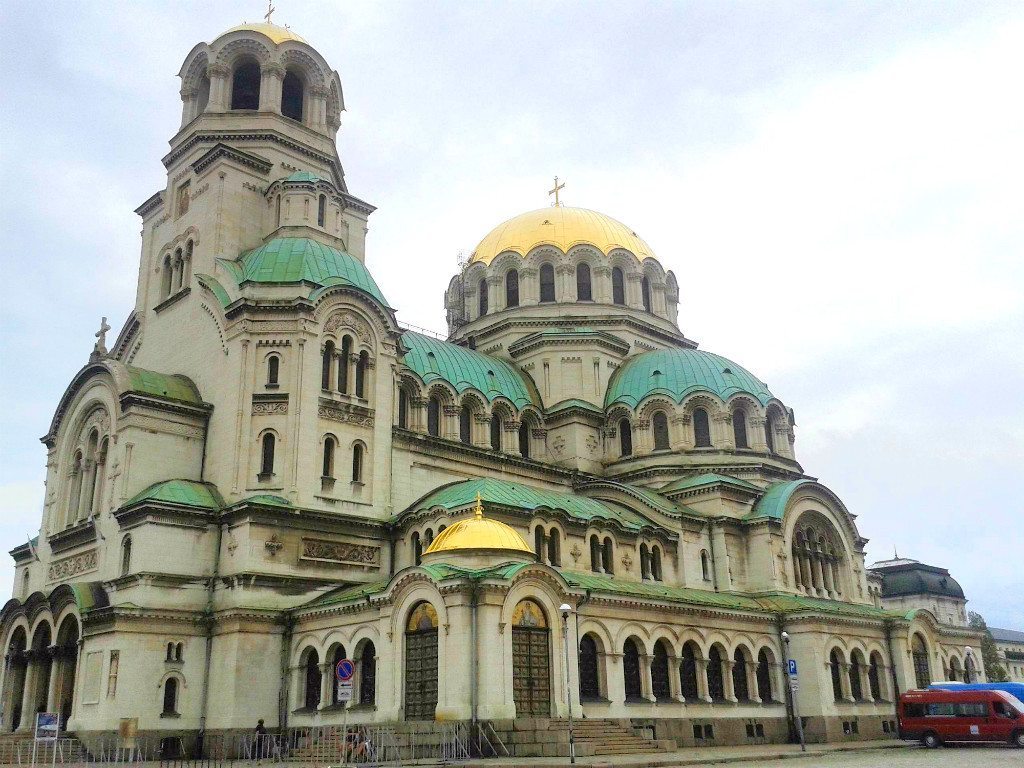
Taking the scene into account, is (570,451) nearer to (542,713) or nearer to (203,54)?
(542,713)

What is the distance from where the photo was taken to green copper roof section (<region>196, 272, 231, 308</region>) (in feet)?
125

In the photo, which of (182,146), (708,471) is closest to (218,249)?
(182,146)

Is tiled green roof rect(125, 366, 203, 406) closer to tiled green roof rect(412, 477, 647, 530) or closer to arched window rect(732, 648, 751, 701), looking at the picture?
tiled green roof rect(412, 477, 647, 530)

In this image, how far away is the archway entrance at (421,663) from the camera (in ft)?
94.0

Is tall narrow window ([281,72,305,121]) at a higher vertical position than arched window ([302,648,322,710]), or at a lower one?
higher

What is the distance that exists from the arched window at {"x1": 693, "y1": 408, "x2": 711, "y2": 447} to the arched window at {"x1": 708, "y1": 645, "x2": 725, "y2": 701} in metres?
12.7

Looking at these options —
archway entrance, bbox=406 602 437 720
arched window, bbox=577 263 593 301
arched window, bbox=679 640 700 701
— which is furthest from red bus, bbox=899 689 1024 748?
arched window, bbox=577 263 593 301

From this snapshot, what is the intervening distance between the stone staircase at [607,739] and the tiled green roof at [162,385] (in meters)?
18.5

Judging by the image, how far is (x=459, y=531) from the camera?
102ft

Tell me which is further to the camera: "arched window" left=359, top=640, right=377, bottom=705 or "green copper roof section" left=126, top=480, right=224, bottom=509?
"green copper roof section" left=126, top=480, right=224, bottom=509

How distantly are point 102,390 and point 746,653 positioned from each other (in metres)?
26.8

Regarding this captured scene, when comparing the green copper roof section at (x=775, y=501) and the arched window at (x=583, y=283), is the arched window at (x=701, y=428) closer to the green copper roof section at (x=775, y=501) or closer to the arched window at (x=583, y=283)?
the green copper roof section at (x=775, y=501)

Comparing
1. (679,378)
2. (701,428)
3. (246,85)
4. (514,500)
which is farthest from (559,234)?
(514,500)

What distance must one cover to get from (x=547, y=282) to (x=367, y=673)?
90.7 ft
